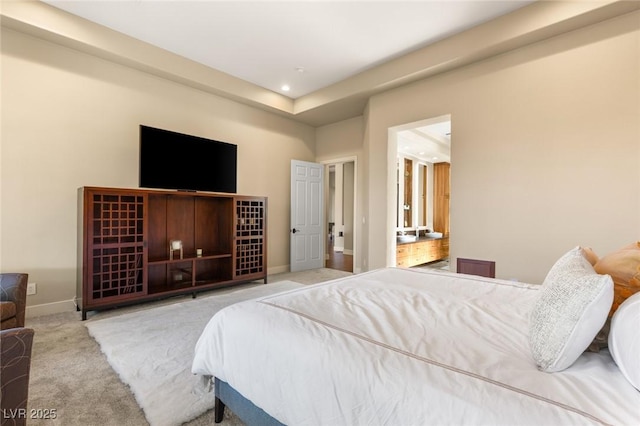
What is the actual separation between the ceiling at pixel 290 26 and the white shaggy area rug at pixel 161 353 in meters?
3.35

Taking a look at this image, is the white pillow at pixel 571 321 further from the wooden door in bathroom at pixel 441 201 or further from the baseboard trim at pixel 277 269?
the wooden door in bathroom at pixel 441 201

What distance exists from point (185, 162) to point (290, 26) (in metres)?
2.29

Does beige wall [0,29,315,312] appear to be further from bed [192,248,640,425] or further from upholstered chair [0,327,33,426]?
bed [192,248,640,425]

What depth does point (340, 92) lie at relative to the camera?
493cm

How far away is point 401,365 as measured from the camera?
99 cm

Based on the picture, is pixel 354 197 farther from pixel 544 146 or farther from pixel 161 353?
pixel 161 353

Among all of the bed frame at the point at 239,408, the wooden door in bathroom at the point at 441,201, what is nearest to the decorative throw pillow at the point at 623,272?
the bed frame at the point at 239,408

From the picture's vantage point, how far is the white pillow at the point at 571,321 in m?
0.93

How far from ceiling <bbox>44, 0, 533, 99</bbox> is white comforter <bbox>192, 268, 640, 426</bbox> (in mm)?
3067

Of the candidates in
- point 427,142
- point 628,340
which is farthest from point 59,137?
point 427,142

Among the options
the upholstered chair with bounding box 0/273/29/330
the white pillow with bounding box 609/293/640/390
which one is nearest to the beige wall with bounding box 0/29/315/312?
the upholstered chair with bounding box 0/273/29/330

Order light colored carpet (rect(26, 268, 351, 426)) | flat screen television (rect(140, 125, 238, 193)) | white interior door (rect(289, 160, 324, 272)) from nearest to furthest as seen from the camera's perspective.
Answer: light colored carpet (rect(26, 268, 351, 426)), flat screen television (rect(140, 125, 238, 193)), white interior door (rect(289, 160, 324, 272))

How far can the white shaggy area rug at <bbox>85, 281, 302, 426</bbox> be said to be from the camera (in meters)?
1.77

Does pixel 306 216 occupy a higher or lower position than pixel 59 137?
lower
